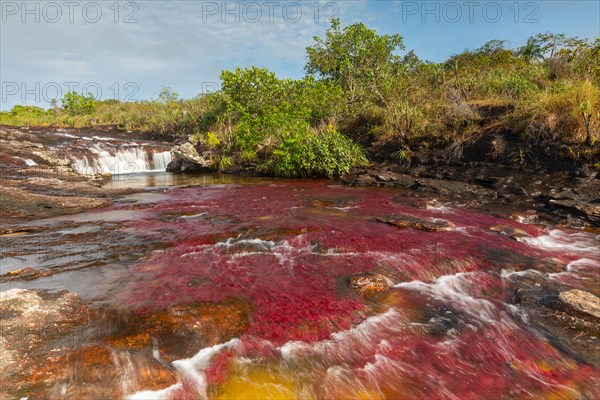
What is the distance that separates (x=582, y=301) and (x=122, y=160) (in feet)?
70.1

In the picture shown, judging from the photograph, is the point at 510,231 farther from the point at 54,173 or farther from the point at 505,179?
the point at 54,173

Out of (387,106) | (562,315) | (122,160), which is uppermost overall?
(387,106)

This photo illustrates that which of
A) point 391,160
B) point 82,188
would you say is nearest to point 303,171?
point 391,160

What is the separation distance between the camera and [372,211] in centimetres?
869

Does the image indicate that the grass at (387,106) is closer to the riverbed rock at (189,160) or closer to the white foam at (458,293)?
the riverbed rock at (189,160)

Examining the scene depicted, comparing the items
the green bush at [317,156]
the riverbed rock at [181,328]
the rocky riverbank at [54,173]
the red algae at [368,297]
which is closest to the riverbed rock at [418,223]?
the red algae at [368,297]

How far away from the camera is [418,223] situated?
7.24 metres

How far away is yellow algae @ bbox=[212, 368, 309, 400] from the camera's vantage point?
2.82 m

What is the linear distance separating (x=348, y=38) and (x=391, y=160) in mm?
12688

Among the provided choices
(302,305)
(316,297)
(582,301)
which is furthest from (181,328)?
(582,301)

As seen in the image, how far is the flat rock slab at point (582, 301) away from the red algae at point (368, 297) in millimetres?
675

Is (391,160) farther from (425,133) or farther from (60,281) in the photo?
(60,281)

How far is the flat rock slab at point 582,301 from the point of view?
3.93m

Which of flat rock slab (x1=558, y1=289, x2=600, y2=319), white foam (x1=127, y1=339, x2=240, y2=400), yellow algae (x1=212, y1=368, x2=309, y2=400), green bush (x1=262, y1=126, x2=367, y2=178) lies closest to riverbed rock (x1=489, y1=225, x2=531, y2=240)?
flat rock slab (x1=558, y1=289, x2=600, y2=319)
